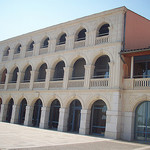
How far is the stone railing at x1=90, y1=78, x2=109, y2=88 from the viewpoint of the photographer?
18.2 meters

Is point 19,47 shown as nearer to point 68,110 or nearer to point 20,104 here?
point 20,104

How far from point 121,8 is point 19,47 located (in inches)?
602

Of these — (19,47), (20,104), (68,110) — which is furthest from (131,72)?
(19,47)

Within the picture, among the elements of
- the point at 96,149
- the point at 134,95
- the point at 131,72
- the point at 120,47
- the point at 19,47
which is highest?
the point at 19,47

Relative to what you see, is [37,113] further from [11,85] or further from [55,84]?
[11,85]

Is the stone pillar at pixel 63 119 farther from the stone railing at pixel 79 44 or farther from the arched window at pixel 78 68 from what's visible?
the stone railing at pixel 79 44

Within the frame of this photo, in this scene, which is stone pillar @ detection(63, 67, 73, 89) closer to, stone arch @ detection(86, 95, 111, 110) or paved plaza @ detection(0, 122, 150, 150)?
stone arch @ detection(86, 95, 111, 110)

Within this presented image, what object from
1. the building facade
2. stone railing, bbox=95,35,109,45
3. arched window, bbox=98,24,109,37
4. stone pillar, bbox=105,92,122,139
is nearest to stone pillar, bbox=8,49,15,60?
the building facade

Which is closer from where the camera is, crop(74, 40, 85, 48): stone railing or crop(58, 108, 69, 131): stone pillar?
crop(58, 108, 69, 131): stone pillar

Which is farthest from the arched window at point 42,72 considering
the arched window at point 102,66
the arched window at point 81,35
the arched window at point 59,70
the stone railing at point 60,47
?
the arched window at point 102,66

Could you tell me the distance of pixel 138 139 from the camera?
16672 mm

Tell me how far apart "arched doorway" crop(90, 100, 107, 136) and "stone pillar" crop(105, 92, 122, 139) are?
68.4 inches

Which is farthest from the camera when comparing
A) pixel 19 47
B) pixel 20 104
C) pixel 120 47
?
pixel 19 47

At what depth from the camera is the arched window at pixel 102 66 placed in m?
20.4
